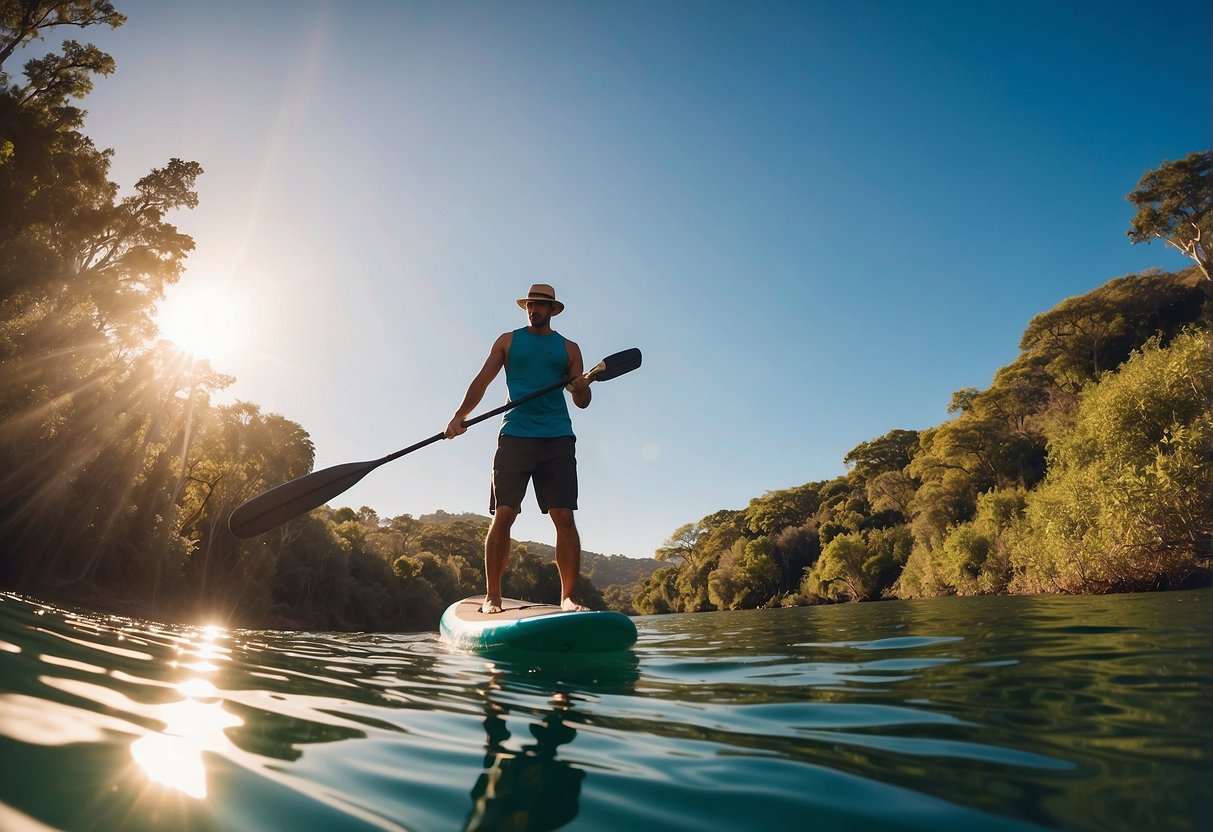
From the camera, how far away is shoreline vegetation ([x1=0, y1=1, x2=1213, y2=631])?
1453cm

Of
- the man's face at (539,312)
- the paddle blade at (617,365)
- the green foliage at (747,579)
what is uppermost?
the man's face at (539,312)

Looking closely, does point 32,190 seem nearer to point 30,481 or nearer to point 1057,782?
point 30,481

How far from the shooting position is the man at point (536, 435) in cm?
468

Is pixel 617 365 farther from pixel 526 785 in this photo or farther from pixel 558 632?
pixel 526 785

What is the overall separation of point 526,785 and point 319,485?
15.1ft

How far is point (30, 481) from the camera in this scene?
1541cm

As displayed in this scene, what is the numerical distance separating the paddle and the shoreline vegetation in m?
13.3

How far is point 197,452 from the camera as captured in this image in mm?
23672

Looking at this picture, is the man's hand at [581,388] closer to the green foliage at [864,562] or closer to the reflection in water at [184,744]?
the reflection in water at [184,744]

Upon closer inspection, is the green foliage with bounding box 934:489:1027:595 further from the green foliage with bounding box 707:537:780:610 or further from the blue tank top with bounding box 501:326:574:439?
the blue tank top with bounding box 501:326:574:439

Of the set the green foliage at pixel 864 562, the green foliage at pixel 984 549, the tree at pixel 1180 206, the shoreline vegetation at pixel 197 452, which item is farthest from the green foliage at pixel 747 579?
the tree at pixel 1180 206

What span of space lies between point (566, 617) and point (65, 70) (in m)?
18.9

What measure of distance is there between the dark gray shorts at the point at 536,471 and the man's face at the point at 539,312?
97cm

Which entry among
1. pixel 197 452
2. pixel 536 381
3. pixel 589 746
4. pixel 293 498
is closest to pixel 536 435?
pixel 536 381
